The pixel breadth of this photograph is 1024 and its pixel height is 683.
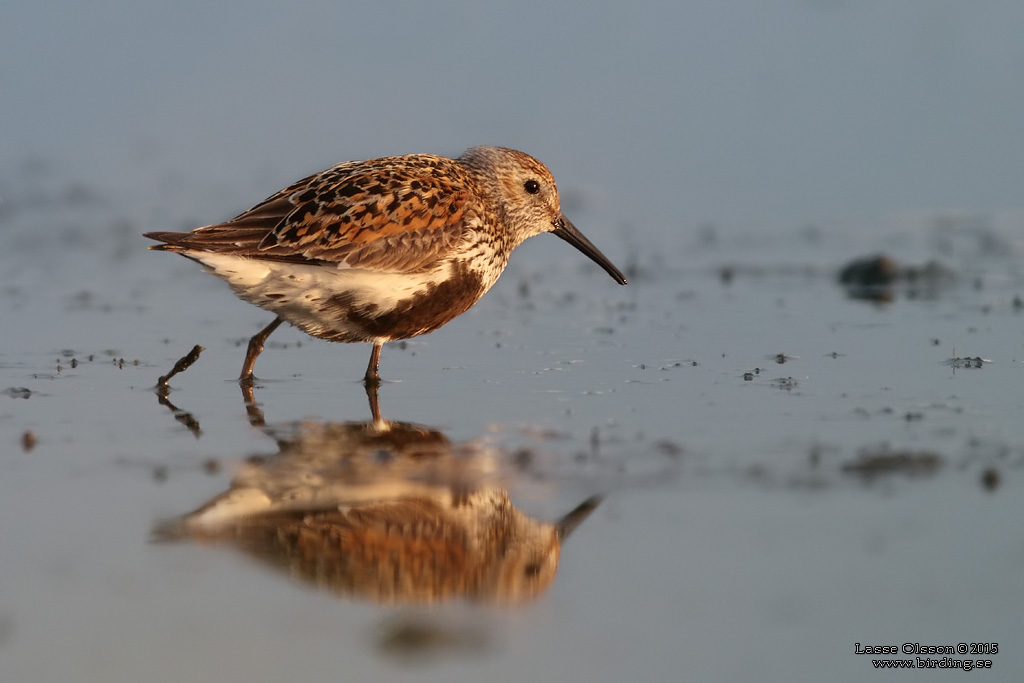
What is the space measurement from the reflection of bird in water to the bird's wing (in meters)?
1.62

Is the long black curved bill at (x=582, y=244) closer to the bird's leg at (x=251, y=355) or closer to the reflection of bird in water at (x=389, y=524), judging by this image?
the bird's leg at (x=251, y=355)

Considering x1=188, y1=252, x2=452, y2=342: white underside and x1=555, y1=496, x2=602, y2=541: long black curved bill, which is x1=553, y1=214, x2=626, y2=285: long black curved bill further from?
x1=555, y1=496, x2=602, y2=541: long black curved bill

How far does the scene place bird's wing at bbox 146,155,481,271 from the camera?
800cm

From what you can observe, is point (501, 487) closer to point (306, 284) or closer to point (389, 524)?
point (389, 524)

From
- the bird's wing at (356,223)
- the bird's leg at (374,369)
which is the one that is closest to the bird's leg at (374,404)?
the bird's leg at (374,369)

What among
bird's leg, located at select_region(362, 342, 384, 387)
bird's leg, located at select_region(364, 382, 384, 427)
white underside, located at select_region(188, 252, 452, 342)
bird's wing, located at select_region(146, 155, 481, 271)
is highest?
bird's wing, located at select_region(146, 155, 481, 271)

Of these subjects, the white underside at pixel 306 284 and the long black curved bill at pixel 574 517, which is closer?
Result: the long black curved bill at pixel 574 517

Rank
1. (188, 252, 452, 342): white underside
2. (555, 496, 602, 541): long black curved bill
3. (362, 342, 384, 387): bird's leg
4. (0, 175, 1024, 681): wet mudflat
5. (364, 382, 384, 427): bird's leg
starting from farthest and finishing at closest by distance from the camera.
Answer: (362, 342, 384, 387): bird's leg
(188, 252, 452, 342): white underside
(364, 382, 384, 427): bird's leg
(555, 496, 602, 541): long black curved bill
(0, 175, 1024, 681): wet mudflat

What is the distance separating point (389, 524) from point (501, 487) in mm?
755

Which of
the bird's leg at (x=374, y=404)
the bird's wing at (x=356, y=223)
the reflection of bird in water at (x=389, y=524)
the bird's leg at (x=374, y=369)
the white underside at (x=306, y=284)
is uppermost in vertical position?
the bird's wing at (x=356, y=223)

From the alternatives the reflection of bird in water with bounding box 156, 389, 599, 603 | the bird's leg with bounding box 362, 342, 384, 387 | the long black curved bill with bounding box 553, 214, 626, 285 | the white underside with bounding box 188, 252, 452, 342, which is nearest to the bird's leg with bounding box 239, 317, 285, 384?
the white underside with bounding box 188, 252, 452, 342

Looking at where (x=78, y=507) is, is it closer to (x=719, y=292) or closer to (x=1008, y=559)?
(x=1008, y=559)

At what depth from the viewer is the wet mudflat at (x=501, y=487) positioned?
4602mm

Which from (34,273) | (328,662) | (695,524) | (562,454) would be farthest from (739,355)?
(34,273)
